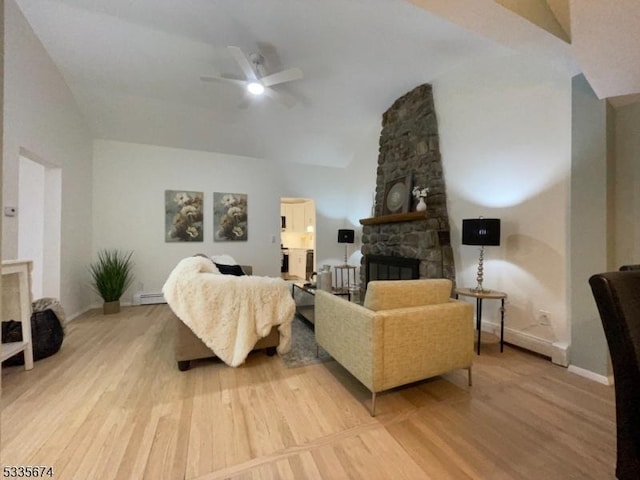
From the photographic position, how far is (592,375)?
224cm

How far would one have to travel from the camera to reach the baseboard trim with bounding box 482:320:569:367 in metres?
2.46

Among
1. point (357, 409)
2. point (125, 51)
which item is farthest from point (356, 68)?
point (357, 409)

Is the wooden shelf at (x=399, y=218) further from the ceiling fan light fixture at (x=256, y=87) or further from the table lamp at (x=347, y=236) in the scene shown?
the ceiling fan light fixture at (x=256, y=87)

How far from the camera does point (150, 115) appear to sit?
4.16 m

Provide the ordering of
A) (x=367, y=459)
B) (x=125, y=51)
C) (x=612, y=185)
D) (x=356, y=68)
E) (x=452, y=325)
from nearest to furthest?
1. (x=367, y=459)
2. (x=452, y=325)
3. (x=612, y=185)
4. (x=125, y=51)
5. (x=356, y=68)

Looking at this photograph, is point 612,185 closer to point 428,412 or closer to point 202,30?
point 428,412

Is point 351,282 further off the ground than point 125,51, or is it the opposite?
point 125,51

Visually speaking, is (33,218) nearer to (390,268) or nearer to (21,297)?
(21,297)

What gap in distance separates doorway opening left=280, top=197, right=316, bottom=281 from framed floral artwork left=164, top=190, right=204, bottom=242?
2.76m

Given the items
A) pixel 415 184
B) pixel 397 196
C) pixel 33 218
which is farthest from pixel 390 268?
pixel 33 218

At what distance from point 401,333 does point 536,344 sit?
1.83 meters

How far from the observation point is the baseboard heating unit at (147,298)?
Answer: 4.52 meters

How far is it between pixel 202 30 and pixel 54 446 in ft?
11.8

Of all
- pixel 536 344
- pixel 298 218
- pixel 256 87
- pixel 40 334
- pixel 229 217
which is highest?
pixel 256 87
